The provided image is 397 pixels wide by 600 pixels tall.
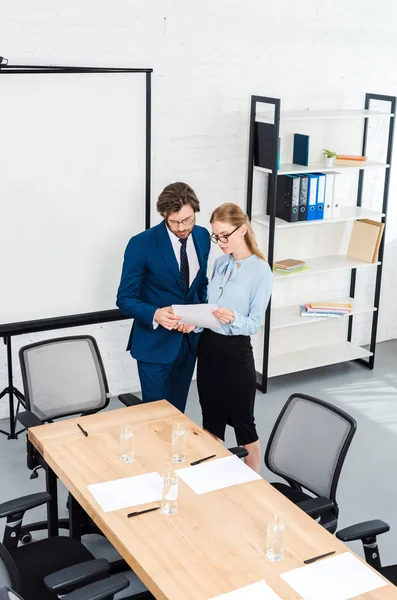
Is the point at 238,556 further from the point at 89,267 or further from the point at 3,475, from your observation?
the point at 89,267

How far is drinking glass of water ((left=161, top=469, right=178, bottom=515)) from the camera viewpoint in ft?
10.3

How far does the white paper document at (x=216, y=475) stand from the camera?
3350mm

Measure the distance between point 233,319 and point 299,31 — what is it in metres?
2.86

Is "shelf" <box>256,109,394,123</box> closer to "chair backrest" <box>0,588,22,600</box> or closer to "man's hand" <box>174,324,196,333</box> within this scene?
"man's hand" <box>174,324,196,333</box>

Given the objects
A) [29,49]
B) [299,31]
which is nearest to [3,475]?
[29,49]

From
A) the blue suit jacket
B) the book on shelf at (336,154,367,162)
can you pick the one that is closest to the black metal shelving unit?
the book on shelf at (336,154,367,162)

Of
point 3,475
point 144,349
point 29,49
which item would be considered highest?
point 29,49

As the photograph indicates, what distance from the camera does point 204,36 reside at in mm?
5594

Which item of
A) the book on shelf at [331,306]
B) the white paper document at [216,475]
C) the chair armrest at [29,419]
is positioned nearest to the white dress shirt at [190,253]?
the chair armrest at [29,419]

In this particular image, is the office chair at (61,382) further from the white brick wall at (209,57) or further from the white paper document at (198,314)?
the white brick wall at (209,57)

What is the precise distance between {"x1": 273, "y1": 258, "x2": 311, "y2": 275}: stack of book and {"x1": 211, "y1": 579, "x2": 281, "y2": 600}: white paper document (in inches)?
139

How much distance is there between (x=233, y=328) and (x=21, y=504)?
1349mm

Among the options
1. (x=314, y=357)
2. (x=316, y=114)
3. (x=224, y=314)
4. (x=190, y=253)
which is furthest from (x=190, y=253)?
(x=314, y=357)

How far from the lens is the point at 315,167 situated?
6.02 meters
